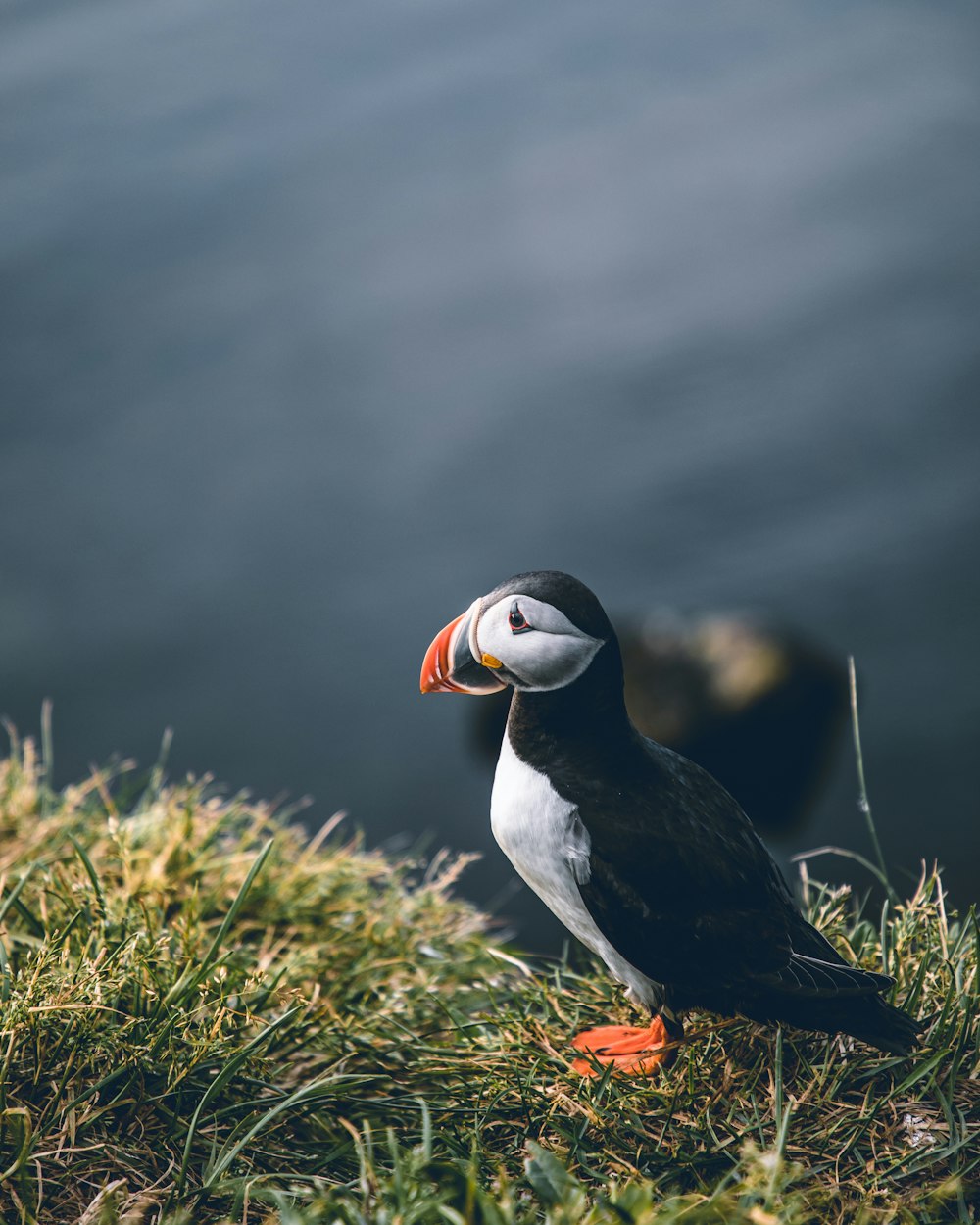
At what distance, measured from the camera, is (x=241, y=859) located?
361cm

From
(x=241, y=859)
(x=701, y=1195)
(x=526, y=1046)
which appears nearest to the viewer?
(x=701, y=1195)

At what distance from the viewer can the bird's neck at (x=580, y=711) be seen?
103 inches

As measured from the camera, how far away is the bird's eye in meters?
2.55

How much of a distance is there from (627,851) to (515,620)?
55 cm

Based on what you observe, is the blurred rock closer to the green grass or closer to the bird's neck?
Result: the green grass

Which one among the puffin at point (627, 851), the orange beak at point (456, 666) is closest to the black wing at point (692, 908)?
the puffin at point (627, 851)

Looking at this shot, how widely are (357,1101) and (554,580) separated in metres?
1.26

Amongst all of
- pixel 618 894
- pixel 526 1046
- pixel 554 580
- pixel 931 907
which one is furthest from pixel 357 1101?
pixel 931 907

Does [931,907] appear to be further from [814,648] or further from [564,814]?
[814,648]

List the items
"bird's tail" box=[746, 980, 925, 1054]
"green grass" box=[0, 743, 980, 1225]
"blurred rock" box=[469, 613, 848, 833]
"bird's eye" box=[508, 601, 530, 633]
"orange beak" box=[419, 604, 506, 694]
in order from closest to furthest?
1. "green grass" box=[0, 743, 980, 1225]
2. "bird's tail" box=[746, 980, 925, 1054]
3. "bird's eye" box=[508, 601, 530, 633]
4. "orange beak" box=[419, 604, 506, 694]
5. "blurred rock" box=[469, 613, 848, 833]

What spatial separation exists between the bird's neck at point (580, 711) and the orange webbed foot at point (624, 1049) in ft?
2.28

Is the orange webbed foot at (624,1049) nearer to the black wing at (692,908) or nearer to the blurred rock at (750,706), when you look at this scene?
the black wing at (692,908)

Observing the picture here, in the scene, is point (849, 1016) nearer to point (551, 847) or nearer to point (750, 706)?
point (551, 847)

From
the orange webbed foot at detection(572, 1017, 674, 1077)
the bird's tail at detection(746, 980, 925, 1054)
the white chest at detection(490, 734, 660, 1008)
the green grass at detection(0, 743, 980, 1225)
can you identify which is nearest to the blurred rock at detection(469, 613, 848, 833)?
the green grass at detection(0, 743, 980, 1225)
